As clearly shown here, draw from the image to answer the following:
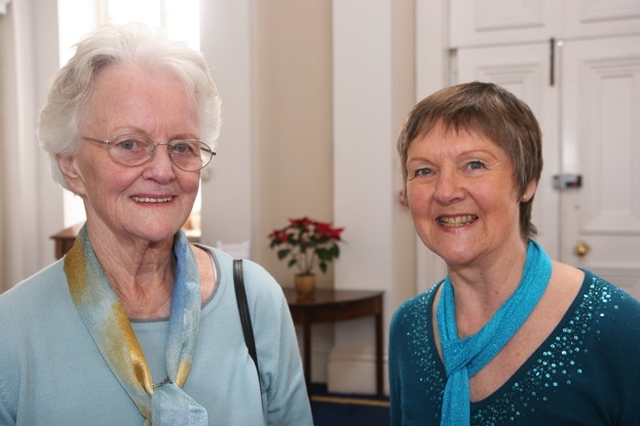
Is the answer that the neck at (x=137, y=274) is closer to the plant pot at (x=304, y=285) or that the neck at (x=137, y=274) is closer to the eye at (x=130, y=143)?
the eye at (x=130, y=143)

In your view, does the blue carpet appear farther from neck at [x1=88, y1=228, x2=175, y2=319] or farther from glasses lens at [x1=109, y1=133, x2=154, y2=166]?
glasses lens at [x1=109, y1=133, x2=154, y2=166]

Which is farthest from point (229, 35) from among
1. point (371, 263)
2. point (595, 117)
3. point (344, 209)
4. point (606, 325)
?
point (606, 325)

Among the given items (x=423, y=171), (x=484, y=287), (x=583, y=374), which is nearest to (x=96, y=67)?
(x=423, y=171)

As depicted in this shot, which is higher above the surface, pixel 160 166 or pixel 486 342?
pixel 160 166

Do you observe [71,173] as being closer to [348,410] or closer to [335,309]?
[335,309]

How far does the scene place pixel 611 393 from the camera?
1.49 meters

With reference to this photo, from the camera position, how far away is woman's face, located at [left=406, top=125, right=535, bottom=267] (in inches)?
62.2

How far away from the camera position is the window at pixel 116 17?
6.25 m

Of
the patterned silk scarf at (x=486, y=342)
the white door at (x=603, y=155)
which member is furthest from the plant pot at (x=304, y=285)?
the patterned silk scarf at (x=486, y=342)

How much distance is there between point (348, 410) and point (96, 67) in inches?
139

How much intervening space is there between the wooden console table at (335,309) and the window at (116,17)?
7.52 ft

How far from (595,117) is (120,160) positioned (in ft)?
12.8

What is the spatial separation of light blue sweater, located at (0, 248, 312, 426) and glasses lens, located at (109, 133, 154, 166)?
0.99 ft

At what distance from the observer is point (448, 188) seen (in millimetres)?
1576
